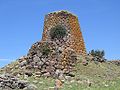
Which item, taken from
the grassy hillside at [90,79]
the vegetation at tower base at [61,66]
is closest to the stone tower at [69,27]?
the vegetation at tower base at [61,66]

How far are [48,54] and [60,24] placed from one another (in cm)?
726

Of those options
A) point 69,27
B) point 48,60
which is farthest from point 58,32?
point 48,60

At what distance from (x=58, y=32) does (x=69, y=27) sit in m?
1.56

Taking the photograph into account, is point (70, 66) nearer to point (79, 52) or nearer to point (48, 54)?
point (48, 54)

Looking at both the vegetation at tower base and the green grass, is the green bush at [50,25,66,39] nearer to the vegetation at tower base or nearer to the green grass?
the vegetation at tower base

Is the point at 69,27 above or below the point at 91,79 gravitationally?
above

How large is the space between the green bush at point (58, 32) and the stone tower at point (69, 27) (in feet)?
1.54

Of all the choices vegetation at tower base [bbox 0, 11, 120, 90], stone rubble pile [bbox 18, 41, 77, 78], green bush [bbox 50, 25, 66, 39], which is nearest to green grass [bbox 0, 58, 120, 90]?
vegetation at tower base [bbox 0, 11, 120, 90]

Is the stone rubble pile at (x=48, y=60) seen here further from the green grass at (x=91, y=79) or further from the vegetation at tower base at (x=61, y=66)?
the green grass at (x=91, y=79)

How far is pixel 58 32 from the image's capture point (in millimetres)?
38406

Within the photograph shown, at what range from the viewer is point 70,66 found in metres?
32.7

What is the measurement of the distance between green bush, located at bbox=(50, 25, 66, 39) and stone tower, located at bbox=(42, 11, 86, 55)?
470mm

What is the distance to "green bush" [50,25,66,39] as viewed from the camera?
126ft

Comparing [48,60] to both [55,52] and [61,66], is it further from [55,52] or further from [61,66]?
[55,52]
